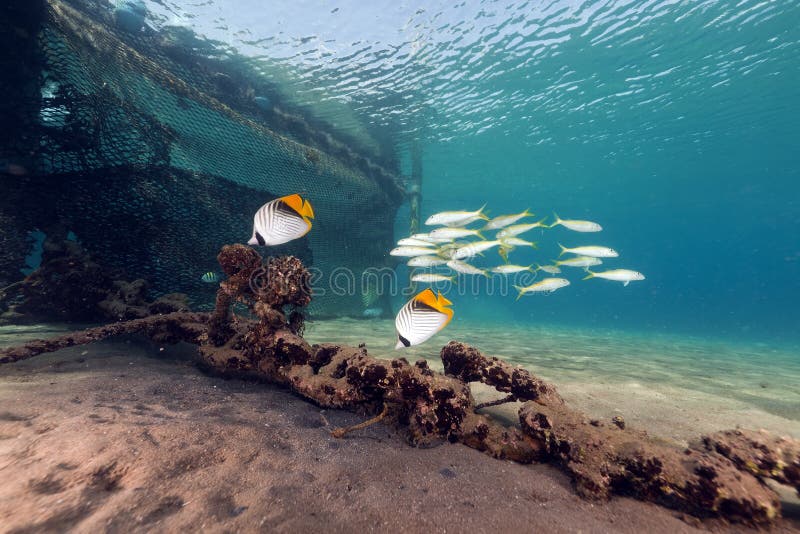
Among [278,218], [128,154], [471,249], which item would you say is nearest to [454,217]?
[471,249]

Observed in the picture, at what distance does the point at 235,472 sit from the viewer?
1944mm

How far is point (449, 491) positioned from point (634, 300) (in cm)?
16212

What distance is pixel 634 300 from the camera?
131875mm

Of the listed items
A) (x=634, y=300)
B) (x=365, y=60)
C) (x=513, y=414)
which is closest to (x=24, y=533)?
(x=513, y=414)

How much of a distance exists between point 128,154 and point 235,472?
6920 millimetres

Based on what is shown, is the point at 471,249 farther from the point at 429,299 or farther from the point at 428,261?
the point at 429,299

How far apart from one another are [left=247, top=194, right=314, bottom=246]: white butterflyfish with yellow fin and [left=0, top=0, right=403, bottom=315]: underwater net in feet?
17.9

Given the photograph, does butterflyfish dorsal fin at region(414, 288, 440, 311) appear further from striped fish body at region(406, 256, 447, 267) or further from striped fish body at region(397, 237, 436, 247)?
striped fish body at region(406, 256, 447, 267)

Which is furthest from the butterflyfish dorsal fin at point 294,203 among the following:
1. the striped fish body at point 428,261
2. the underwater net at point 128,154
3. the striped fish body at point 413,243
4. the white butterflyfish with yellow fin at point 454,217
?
the striped fish body at point 428,261

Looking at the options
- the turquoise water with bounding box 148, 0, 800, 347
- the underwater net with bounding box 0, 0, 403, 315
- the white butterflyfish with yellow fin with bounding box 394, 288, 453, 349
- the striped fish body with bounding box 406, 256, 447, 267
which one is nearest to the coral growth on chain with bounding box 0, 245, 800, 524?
the white butterflyfish with yellow fin with bounding box 394, 288, 453, 349

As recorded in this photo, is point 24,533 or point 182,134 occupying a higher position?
point 182,134

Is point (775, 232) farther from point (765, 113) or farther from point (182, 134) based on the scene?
point (182, 134)

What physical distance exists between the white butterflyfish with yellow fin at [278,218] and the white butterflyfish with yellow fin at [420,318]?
1040 mm

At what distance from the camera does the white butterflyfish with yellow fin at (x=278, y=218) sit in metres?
2.52
